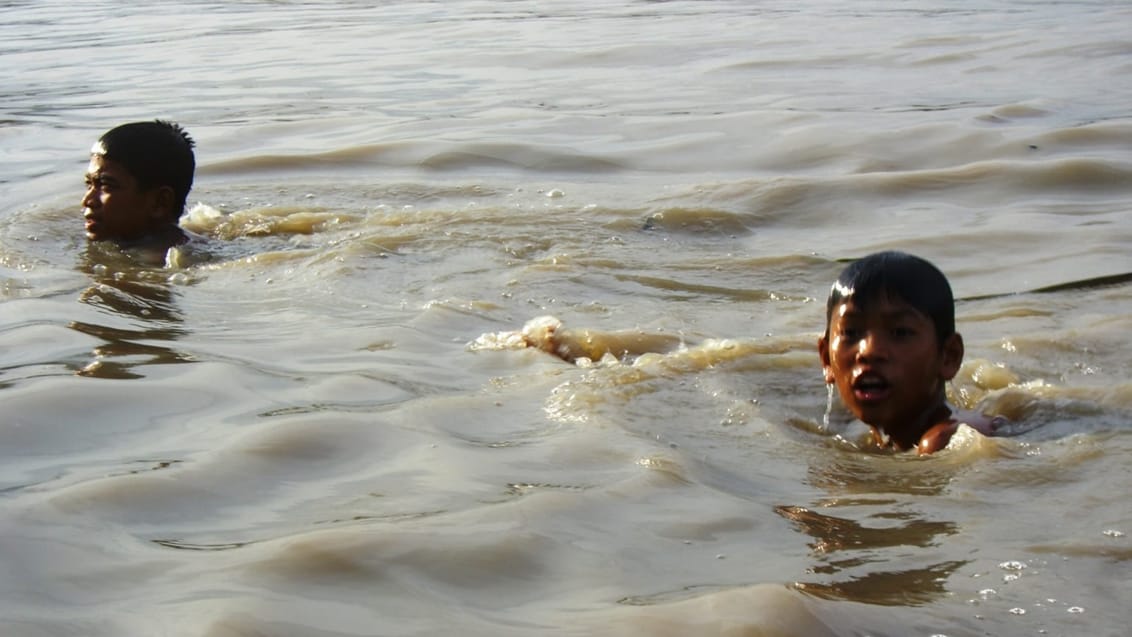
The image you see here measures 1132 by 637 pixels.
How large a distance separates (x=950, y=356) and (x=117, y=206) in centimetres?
436

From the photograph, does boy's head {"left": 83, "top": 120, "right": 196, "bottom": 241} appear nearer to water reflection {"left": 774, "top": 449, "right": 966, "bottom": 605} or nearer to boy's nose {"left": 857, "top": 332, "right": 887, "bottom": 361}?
boy's nose {"left": 857, "top": 332, "right": 887, "bottom": 361}

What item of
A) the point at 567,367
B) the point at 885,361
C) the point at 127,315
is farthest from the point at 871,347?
the point at 127,315

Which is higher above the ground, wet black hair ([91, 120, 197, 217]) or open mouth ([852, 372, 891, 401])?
wet black hair ([91, 120, 197, 217])

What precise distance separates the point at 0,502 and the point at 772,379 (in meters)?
2.44

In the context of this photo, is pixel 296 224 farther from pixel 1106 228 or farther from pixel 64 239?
pixel 1106 228

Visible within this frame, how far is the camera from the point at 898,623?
2.50 m

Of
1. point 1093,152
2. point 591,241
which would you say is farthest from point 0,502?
point 1093,152

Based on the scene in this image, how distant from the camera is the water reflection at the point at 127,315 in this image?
4289 millimetres

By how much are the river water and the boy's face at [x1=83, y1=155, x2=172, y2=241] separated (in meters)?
0.19

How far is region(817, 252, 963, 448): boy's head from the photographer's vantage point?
4.13 meters

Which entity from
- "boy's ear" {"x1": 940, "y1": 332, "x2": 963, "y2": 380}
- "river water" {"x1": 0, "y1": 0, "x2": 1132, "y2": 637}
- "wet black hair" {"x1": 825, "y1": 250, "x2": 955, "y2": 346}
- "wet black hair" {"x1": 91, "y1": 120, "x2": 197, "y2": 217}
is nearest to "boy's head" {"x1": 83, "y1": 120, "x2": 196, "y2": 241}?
"wet black hair" {"x1": 91, "y1": 120, "x2": 197, "y2": 217}

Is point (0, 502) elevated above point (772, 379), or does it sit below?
above

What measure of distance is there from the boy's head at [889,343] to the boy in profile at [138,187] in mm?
3702

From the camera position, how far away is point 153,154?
716 centimetres
